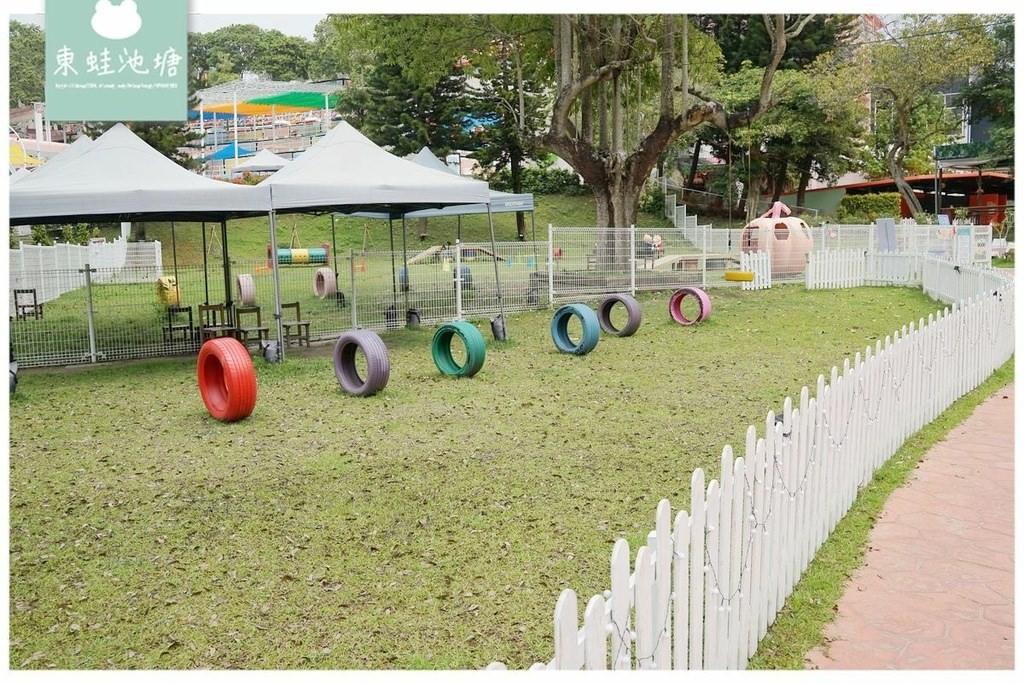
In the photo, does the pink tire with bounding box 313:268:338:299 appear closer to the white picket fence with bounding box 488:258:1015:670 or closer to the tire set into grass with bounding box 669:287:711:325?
the tire set into grass with bounding box 669:287:711:325

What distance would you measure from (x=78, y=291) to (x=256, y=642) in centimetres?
1663

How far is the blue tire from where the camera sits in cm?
1226

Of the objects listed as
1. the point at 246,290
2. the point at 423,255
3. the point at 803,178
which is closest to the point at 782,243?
the point at 423,255

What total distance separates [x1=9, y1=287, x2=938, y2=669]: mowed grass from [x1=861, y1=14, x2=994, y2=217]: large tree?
29.3 m

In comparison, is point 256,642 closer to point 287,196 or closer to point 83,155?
point 287,196

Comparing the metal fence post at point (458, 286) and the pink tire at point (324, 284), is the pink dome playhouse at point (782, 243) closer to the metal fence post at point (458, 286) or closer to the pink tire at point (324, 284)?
the metal fence post at point (458, 286)

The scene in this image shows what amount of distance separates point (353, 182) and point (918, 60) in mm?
30587

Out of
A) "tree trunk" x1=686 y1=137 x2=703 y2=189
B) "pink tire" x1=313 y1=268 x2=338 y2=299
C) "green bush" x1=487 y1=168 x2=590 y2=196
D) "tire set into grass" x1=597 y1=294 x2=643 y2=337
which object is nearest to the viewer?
"tire set into grass" x1=597 y1=294 x2=643 y2=337

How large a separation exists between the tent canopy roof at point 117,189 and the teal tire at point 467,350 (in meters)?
2.99

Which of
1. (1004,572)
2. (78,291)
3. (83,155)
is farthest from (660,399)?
(78,291)

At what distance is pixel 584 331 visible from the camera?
1230cm

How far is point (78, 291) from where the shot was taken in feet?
61.1

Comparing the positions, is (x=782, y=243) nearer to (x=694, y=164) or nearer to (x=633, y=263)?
(x=633, y=263)

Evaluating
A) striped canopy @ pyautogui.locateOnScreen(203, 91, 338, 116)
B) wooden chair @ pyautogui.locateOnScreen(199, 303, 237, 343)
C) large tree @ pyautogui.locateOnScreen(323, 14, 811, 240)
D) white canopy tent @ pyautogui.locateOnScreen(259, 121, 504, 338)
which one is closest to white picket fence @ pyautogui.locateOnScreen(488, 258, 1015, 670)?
white canopy tent @ pyautogui.locateOnScreen(259, 121, 504, 338)
